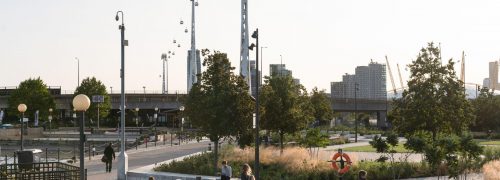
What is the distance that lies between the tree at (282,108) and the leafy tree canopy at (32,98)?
217 ft

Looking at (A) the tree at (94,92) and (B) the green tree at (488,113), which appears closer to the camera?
(B) the green tree at (488,113)

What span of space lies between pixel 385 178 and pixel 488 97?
47.4 metres

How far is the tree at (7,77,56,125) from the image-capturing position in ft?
314

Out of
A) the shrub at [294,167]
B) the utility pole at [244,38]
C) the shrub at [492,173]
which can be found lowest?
the shrub at [294,167]

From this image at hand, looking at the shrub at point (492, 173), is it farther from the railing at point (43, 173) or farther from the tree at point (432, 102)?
the railing at point (43, 173)

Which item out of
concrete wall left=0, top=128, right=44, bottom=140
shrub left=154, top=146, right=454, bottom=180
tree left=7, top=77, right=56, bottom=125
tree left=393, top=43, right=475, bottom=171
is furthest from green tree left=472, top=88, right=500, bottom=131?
tree left=7, top=77, right=56, bottom=125

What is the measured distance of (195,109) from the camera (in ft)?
93.6

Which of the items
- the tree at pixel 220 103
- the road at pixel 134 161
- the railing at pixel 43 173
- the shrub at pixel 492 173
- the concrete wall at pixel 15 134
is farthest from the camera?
the concrete wall at pixel 15 134

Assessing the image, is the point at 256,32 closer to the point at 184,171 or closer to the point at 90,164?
the point at 184,171

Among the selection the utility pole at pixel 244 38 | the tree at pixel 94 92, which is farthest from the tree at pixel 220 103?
the tree at pixel 94 92

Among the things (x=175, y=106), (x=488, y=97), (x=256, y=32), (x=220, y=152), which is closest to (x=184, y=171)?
(x=220, y=152)

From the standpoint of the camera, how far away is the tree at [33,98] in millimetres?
95625

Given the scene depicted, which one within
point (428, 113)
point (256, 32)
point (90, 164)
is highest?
point (256, 32)

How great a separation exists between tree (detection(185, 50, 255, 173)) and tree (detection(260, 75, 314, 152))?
Result: 670 centimetres
